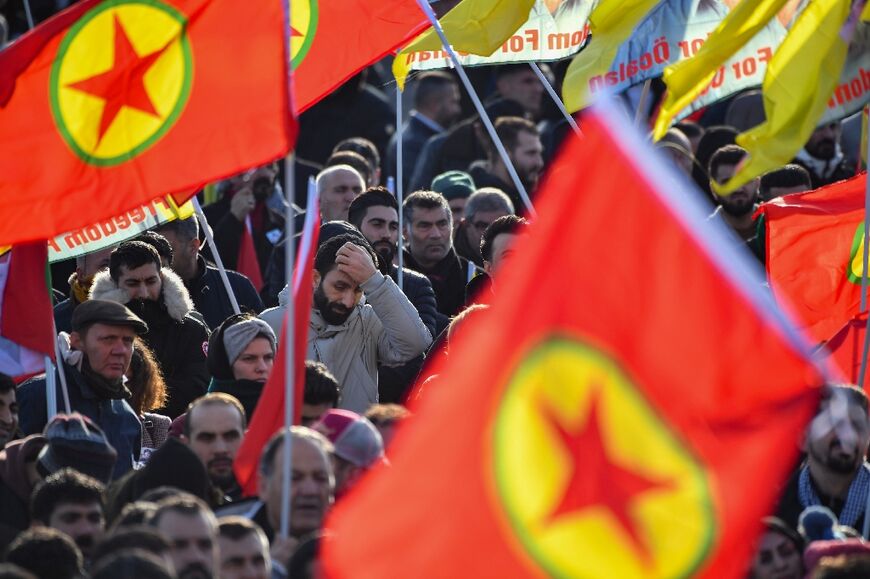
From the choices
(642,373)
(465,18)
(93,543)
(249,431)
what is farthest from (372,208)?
(642,373)

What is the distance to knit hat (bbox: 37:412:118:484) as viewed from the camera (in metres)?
8.50

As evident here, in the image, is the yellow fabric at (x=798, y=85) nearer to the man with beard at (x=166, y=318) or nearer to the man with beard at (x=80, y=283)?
the man with beard at (x=166, y=318)

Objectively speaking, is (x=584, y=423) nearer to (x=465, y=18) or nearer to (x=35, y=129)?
(x=35, y=129)

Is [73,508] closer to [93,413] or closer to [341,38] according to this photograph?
[93,413]

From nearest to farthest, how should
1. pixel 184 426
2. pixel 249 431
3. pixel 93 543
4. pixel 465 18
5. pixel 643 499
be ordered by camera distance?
pixel 643 499, pixel 93 543, pixel 249 431, pixel 184 426, pixel 465 18

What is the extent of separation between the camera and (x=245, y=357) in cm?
956

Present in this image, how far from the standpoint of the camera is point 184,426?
29.7ft

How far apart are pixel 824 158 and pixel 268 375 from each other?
5.76 metres

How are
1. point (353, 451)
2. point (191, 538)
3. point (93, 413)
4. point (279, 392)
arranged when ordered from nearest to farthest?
point (191, 538)
point (353, 451)
point (279, 392)
point (93, 413)

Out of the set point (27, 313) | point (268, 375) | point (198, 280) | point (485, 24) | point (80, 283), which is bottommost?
point (268, 375)

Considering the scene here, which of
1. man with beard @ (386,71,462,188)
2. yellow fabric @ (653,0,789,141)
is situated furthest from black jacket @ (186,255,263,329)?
man with beard @ (386,71,462,188)

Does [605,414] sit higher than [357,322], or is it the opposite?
[605,414]

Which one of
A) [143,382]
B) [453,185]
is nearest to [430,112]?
[453,185]

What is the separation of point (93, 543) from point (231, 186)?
6166 mm
